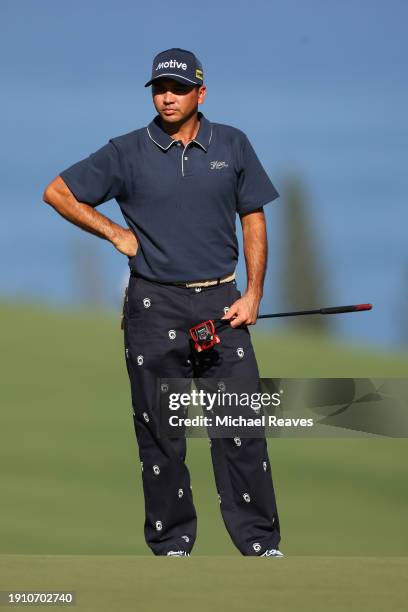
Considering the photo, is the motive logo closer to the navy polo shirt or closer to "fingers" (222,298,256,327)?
the navy polo shirt

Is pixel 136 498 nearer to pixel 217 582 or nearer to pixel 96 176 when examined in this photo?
pixel 96 176

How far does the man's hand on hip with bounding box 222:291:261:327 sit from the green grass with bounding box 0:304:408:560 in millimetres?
1014

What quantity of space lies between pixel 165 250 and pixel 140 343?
40cm

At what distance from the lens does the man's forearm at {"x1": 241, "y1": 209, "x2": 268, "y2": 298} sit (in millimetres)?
6676

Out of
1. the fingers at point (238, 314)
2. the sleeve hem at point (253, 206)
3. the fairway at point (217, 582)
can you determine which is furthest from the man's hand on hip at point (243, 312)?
the fairway at point (217, 582)

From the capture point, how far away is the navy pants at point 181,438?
6484 millimetres

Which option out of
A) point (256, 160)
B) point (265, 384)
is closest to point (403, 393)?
point (265, 384)

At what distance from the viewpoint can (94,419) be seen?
1678 centimetres

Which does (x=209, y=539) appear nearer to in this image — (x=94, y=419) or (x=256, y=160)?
(x=256, y=160)

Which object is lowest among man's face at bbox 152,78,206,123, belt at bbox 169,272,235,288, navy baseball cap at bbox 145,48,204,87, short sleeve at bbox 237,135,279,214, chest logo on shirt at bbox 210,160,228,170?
belt at bbox 169,272,235,288

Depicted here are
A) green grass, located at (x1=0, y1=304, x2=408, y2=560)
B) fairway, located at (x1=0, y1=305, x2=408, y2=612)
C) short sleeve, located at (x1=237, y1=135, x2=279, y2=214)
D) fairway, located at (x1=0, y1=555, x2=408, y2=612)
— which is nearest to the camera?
fairway, located at (x1=0, y1=555, x2=408, y2=612)

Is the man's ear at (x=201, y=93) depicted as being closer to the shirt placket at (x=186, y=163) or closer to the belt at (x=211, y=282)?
the shirt placket at (x=186, y=163)

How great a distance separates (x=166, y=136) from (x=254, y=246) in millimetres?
605

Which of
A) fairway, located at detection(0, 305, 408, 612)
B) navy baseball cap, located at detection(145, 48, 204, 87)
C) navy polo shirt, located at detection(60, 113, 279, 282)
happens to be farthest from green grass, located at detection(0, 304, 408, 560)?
navy baseball cap, located at detection(145, 48, 204, 87)
